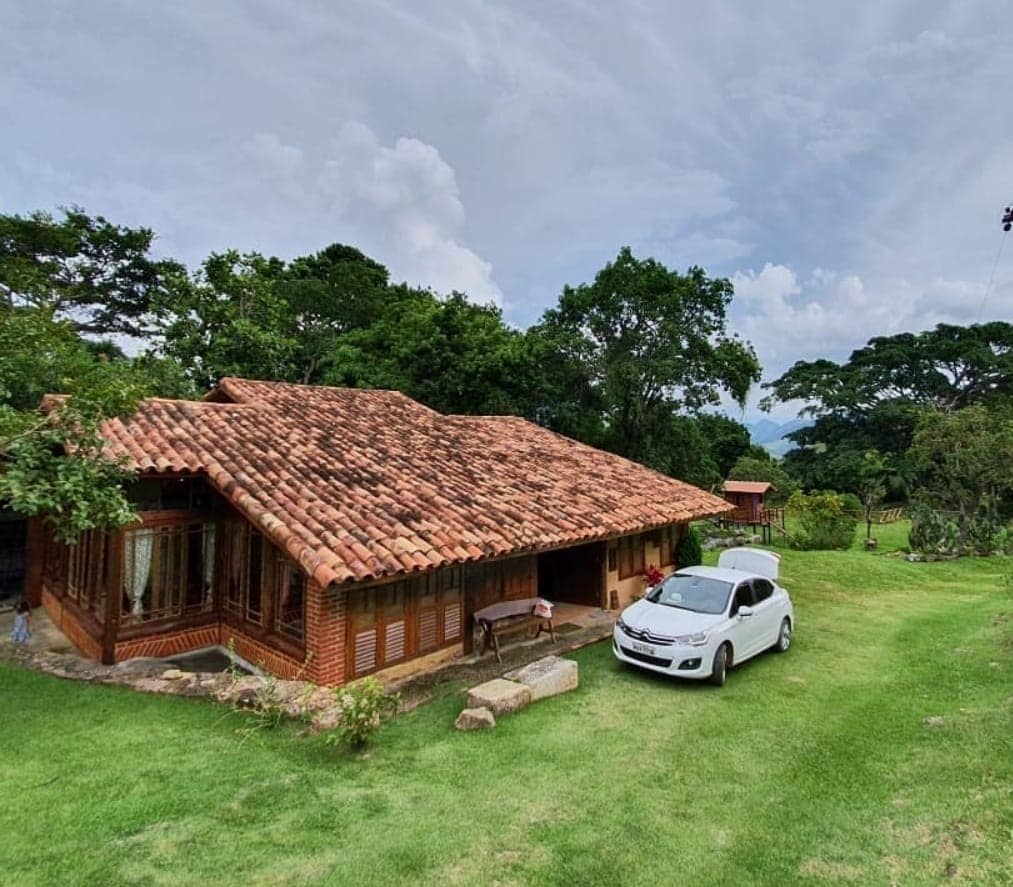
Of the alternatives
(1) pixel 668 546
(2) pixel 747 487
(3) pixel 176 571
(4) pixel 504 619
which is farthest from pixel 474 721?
(2) pixel 747 487

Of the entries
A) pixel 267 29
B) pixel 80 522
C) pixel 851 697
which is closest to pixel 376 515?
pixel 80 522

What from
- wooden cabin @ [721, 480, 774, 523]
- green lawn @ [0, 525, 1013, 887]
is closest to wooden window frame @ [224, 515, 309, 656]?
green lawn @ [0, 525, 1013, 887]

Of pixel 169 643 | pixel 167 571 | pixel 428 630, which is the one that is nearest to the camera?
pixel 428 630

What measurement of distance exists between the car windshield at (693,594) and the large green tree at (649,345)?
671 inches

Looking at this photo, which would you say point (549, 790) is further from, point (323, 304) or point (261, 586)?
point (323, 304)

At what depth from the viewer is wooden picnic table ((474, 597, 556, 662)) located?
33.9 feet

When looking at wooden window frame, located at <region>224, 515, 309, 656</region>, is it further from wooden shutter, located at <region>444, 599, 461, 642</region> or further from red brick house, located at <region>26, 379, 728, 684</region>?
wooden shutter, located at <region>444, 599, 461, 642</region>

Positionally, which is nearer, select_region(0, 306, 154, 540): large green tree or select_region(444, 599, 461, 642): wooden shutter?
select_region(0, 306, 154, 540): large green tree

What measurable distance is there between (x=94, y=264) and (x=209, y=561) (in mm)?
26850

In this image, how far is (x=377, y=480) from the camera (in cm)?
1081

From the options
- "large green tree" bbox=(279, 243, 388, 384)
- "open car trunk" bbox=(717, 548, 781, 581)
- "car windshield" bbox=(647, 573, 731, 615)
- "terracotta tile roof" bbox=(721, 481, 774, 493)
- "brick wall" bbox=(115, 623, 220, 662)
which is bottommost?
"brick wall" bbox=(115, 623, 220, 662)

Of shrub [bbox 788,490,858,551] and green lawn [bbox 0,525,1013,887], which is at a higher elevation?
shrub [bbox 788,490,858,551]

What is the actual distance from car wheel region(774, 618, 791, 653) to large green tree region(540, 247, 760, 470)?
16.5m

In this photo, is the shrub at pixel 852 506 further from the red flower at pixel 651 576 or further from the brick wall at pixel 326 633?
the brick wall at pixel 326 633
